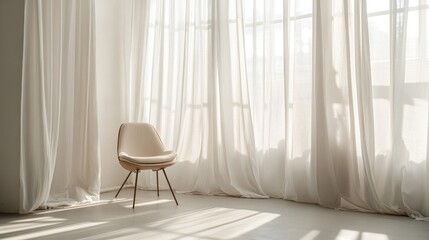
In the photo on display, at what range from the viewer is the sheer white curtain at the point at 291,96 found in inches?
141

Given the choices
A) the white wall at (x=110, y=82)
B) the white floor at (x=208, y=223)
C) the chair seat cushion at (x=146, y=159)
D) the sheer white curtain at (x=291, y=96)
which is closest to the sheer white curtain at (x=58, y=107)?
the white floor at (x=208, y=223)

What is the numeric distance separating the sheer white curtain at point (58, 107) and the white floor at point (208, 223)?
10.7 inches

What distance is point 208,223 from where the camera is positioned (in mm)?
3309

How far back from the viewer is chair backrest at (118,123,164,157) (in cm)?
446

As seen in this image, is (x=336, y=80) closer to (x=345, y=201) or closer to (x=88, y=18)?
(x=345, y=201)

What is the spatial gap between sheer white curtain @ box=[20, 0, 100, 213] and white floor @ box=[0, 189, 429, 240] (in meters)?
0.27

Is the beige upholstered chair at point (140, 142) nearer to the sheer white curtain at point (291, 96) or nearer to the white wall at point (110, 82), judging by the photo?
the sheer white curtain at point (291, 96)

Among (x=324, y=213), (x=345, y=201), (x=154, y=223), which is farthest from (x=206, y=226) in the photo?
(x=345, y=201)

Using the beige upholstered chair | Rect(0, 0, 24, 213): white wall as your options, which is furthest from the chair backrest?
Rect(0, 0, 24, 213): white wall

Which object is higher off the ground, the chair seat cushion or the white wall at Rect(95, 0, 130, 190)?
the white wall at Rect(95, 0, 130, 190)

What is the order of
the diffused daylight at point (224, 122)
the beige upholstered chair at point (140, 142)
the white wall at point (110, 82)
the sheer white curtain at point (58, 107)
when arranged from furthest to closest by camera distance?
the white wall at point (110, 82)
the beige upholstered chair at point (140, 142)
the sheer white curtain at point (58, 107)
the diffused daylight at point (224, 122)

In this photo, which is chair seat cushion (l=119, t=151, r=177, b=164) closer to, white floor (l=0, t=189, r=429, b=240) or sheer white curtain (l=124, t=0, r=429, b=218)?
white floor (l=0, t=189, r=429, b=240)

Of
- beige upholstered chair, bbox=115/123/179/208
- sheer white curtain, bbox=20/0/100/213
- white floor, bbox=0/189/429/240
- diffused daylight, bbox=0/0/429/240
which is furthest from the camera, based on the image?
beige upholstered chair, bbox=115/123/179/208

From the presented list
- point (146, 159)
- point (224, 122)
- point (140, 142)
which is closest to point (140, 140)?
point (140, 142)
